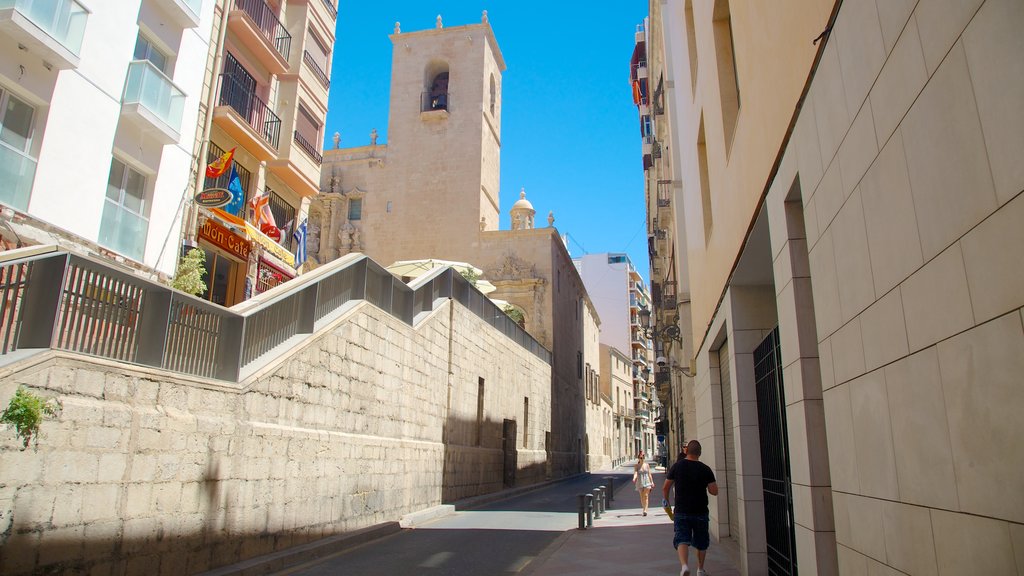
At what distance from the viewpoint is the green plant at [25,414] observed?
4848mm

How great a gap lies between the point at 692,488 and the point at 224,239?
46.7 feet

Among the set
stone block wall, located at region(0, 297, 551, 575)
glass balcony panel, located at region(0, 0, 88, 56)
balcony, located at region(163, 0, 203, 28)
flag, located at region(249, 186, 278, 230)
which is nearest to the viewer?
stone block wall, located at region(0, 297, 551, 575)

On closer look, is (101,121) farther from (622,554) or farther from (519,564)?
(622,554)

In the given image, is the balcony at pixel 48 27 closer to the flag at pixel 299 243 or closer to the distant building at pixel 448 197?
the flag at pixel 299 243

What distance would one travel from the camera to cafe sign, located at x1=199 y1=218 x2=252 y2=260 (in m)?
16.3

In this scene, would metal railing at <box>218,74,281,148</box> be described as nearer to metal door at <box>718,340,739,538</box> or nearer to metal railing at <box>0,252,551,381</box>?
metal railing at <box>0,252,551,381</box>

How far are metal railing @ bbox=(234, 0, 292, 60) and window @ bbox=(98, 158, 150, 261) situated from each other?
6775 millimetres

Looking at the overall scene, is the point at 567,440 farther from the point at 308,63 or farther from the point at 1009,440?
the point at 1009,440

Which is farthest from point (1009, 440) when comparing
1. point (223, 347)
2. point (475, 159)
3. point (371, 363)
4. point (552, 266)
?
point (475, 159)

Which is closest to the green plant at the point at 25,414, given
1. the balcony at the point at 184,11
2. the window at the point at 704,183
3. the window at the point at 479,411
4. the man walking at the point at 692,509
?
the man walking at the point at 692,509

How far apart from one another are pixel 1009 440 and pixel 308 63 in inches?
897

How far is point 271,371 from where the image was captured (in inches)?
337

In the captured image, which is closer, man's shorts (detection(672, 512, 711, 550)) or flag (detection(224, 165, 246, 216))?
man's shorts (detection(672, 512, 711, 550))

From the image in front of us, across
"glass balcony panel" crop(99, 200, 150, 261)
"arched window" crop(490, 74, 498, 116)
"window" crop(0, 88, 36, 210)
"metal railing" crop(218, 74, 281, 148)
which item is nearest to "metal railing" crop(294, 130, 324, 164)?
"metal railing" crop(218, 74, 281, 148)
